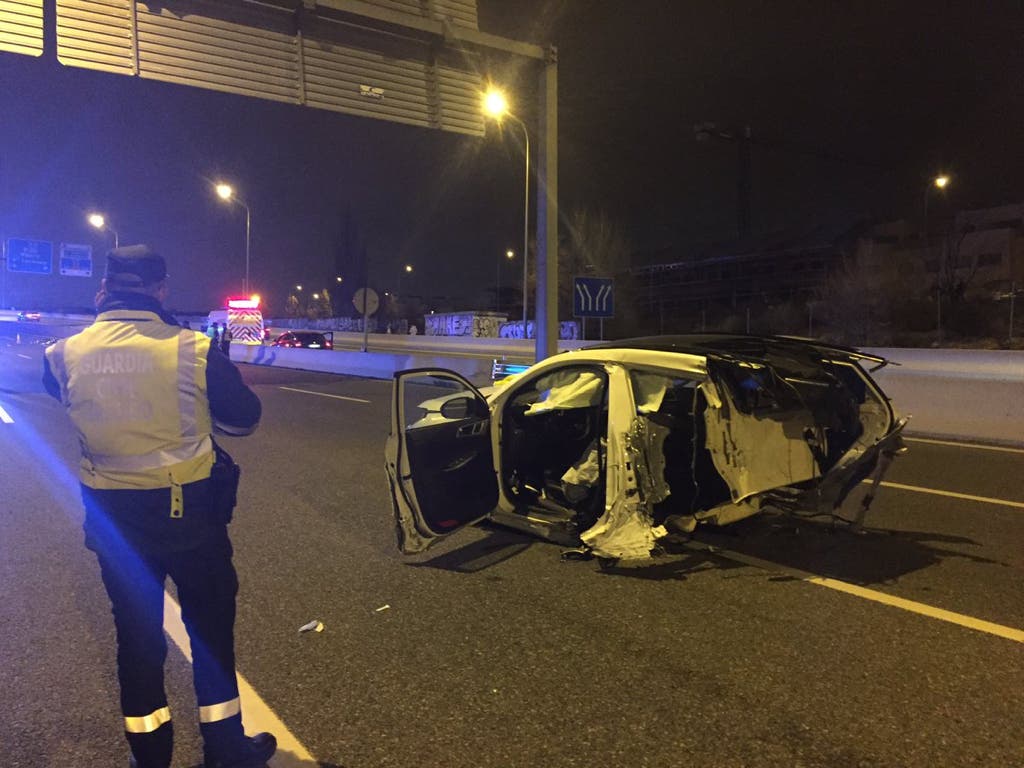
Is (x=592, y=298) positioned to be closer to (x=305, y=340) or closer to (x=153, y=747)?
(x=153, y=747)

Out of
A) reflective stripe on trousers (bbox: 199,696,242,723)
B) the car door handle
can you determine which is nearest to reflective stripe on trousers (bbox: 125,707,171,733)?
reflective stripe on trousers (bbox: 199,696,242,723)

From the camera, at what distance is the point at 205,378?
2574 mm

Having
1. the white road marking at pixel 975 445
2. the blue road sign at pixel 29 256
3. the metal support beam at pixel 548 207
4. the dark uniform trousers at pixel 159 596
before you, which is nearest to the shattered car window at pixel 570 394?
the dark uniform trousers at pixel 159 596

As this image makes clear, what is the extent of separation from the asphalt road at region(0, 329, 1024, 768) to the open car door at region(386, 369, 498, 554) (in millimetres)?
359

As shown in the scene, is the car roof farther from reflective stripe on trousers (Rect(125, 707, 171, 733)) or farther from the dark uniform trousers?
reflective stripe on trousers (Rect(125, 707, 171, 733))

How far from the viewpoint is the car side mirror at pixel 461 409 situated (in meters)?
5.24

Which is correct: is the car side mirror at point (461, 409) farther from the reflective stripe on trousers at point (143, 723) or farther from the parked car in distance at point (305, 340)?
the parked car in distance at point (305, 340)

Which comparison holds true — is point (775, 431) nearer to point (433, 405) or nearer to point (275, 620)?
point (433, 405)

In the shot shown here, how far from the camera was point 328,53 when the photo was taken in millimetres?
9703

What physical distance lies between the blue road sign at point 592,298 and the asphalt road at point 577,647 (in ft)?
23.7

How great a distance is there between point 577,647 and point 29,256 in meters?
44.0

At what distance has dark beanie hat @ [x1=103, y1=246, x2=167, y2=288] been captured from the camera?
2.57 m

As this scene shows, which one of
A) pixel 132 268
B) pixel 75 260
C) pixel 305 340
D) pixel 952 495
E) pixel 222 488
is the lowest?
pixel 952 495

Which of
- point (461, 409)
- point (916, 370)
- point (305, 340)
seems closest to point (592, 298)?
point (461, 409)
